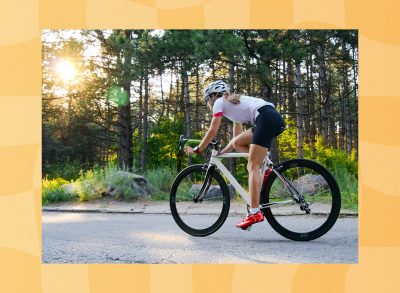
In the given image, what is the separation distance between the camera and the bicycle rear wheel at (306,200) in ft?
12.0

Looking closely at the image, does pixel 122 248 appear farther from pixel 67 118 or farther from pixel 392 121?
pixel 67 118

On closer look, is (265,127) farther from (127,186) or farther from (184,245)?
(127,186)

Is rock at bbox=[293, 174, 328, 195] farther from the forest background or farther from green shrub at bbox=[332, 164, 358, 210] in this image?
the forest background

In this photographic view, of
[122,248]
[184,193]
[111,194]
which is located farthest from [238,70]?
[122,248]

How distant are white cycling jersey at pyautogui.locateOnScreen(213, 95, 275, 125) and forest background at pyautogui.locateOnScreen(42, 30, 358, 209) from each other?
8.28ft

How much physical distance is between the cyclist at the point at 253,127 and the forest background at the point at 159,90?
2.37 metres

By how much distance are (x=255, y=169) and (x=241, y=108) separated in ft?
1.78

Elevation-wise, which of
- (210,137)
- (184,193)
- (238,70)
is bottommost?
(184,193)

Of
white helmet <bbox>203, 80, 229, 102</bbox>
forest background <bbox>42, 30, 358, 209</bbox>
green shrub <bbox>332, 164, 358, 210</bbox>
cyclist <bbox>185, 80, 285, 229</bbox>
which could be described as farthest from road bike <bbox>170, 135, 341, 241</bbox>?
forest background <bbox>42, 30, 358, 209</bbox>

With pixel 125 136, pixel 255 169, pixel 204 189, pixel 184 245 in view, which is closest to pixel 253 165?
pixel 255 169

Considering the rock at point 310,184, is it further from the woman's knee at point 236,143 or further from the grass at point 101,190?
the grass at point 101,190

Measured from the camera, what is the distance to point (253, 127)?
386 centimetres
